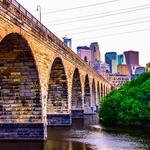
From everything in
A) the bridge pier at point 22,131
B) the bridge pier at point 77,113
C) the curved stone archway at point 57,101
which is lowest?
the bridge pier at point 22,131

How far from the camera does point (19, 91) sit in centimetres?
3338

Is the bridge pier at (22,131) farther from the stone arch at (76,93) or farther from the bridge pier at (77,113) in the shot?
the bridge pier at (77,113)

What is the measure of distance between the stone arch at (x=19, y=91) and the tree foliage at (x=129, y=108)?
14.8 meters

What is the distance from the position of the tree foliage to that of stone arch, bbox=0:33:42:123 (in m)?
14.8

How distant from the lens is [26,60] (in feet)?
106

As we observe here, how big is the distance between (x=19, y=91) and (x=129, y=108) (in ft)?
55.6

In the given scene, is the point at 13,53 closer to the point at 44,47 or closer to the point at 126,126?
the point at 44,47

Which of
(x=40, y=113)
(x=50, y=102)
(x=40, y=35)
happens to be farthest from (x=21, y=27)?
(x=50, y=102)

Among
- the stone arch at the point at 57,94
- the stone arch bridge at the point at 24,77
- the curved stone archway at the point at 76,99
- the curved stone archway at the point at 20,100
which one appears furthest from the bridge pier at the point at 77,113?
the curved stone archway at the point at 20,100

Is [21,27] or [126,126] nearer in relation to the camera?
[21,27]

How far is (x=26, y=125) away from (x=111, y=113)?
62.7 ft

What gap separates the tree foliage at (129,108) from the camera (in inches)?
1731

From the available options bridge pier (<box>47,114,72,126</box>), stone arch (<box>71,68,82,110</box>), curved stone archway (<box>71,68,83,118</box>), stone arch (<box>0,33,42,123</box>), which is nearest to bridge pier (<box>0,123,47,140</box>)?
stone arch (<box>0,33,42,123</box>)

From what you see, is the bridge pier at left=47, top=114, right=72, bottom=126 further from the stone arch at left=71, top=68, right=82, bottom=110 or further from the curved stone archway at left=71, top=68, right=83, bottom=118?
the curved stone archway at left=71, top=68, right=83, bottom=118
